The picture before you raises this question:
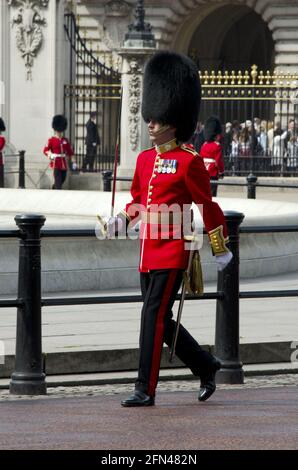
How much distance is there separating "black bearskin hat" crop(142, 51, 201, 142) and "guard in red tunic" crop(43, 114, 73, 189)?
18099 mm

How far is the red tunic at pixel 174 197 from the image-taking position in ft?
24.9

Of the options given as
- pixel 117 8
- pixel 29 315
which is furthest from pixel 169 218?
pixel 117 8

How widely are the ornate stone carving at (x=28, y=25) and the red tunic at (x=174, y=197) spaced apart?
20.0m

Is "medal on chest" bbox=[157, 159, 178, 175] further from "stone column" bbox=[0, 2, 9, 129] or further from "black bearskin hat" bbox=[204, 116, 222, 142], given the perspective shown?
"stone column" bbox=[0, 2, 9, 129]

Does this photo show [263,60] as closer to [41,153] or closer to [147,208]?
[41,153]

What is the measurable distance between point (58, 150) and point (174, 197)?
61.5ft

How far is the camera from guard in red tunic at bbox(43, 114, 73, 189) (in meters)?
26.2

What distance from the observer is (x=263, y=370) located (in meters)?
9.18

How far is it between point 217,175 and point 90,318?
11.4m

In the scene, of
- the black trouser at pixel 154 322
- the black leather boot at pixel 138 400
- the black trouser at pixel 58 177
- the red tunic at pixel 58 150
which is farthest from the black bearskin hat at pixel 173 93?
the black trouser at pixel 58 177

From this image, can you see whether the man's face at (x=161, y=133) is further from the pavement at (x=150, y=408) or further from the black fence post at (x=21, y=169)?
the black fence post at (x=21, y=169)

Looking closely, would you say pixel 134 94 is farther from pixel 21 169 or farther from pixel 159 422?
pixel 159 422

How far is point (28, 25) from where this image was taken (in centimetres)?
2747
